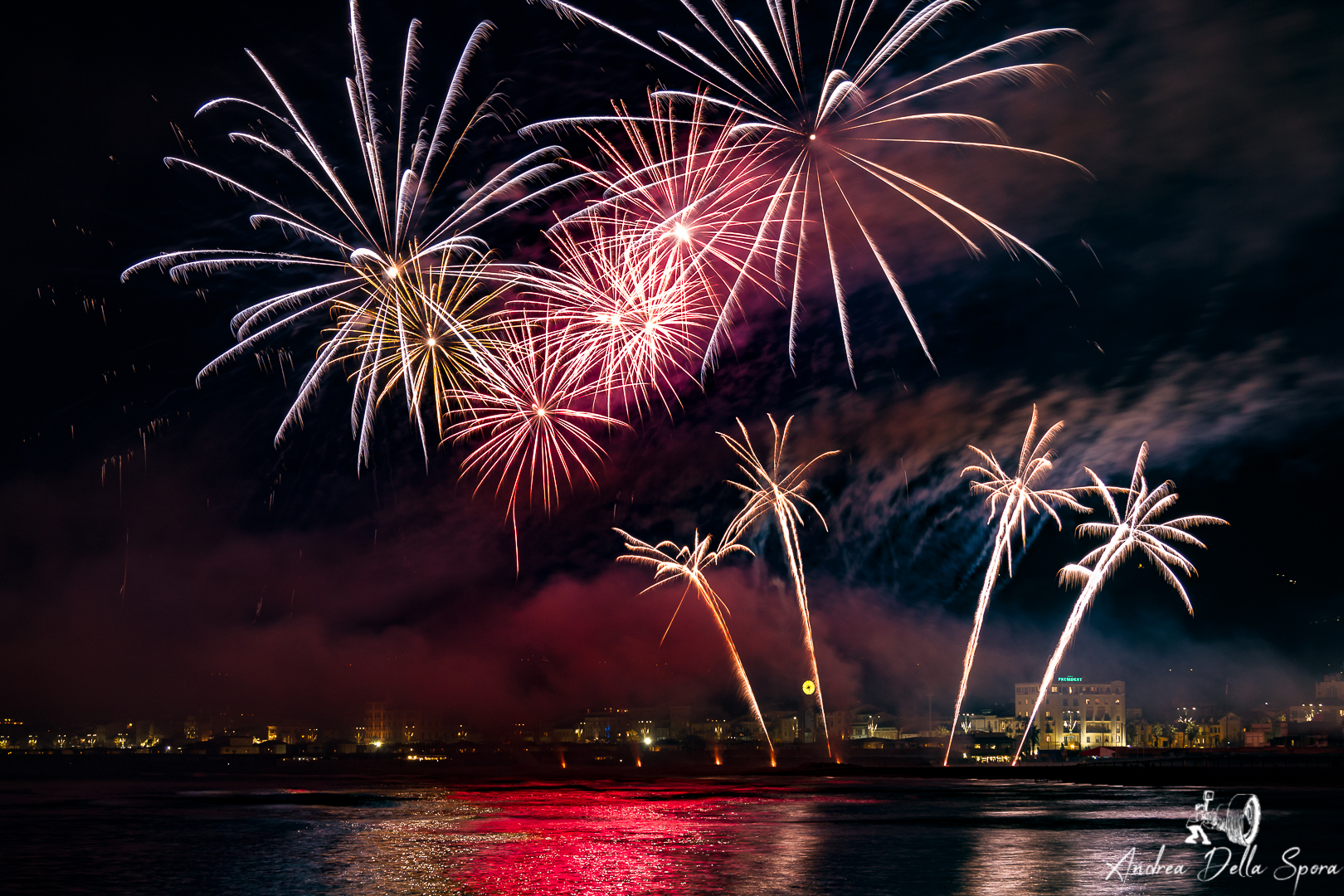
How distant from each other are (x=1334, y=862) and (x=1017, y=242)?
67.3ft

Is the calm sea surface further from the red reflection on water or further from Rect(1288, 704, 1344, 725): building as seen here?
Rect(1288, 704, 1344, 725): building

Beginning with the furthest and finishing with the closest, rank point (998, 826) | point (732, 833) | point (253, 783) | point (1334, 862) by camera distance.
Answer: point (253, 783) < point (998, 826) < point (732, 833) < point (1334, 862)

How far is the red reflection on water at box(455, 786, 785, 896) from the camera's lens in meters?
26.2

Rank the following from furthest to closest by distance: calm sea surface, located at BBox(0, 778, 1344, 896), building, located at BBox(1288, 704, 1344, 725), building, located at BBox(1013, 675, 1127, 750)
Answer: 1. building, located at BBox(1288, 704, 1344, 725)
2. building, located at BBox(1013, 675, 1127, 750)
3. calm sea surface, located at BBox(0, 778, 1344, 896)

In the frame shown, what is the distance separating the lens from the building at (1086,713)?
164625 mm

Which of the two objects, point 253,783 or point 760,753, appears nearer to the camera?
point 253,783

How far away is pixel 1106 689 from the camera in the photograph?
17012 centimetres

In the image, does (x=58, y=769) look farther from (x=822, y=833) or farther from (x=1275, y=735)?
(x=1275, y=735)

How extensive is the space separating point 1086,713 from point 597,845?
15644cm

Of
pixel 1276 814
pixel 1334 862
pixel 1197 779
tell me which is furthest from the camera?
pixel 1197 779

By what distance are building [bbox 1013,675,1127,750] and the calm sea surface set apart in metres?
102

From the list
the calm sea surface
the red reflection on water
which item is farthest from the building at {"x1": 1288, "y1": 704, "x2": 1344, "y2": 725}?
the red reflection on water

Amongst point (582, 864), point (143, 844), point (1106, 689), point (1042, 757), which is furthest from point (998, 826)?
point (1106, 689)

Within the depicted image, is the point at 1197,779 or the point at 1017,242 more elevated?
the point at 1017,242
